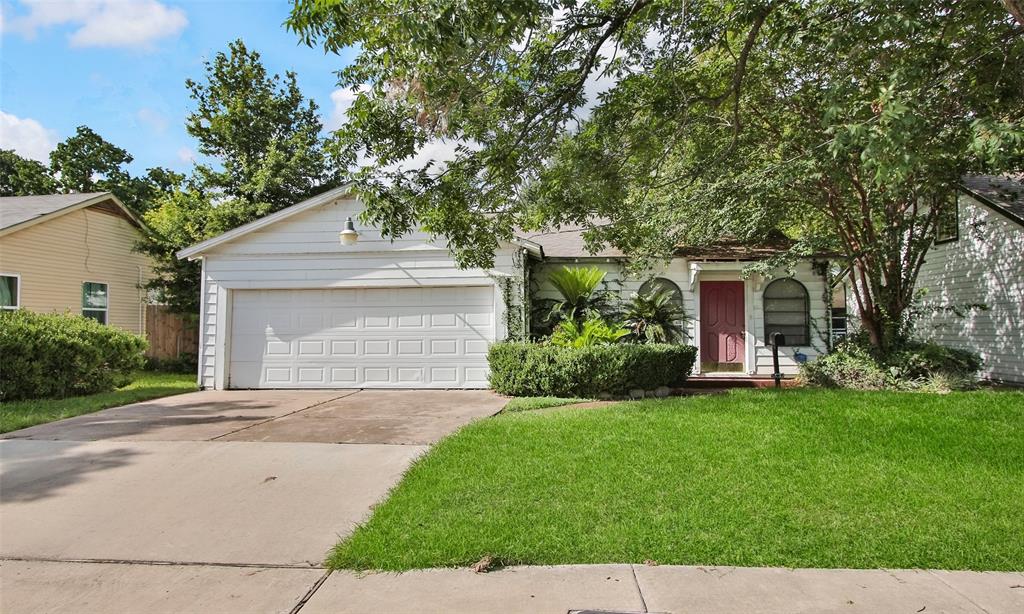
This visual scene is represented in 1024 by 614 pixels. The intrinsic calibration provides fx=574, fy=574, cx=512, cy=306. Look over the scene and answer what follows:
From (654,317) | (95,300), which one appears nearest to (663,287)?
(654,317)

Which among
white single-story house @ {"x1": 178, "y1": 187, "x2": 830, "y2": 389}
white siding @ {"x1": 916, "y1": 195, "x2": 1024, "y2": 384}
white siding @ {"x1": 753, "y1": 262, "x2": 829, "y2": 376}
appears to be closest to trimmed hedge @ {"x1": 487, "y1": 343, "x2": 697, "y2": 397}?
white single-story house @ {"x1": 178, "y1": 187, "x2": 830, "y2": 389}

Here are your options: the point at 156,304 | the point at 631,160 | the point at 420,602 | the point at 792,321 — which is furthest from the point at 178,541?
the point at 156,304

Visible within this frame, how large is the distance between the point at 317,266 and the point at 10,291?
8.64m

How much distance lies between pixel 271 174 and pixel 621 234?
1385cm

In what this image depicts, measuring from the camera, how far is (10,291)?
13797mm

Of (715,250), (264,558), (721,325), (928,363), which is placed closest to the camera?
(264,558)

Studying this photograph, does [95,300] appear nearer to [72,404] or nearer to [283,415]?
[72,404]

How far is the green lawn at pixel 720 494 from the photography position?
3408 millimetres

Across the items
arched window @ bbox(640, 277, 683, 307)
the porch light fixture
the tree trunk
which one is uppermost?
the tree trunk

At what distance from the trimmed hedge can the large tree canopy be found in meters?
1.92

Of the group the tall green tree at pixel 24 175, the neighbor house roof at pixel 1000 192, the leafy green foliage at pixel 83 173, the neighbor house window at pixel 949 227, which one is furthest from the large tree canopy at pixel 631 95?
the tall green tree at pixel 24 175

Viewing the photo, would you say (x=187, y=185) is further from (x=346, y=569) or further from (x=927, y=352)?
(x=927, y=352)

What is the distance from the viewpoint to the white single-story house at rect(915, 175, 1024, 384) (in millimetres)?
10867

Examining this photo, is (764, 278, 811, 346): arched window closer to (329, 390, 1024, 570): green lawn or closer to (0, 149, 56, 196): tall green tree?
(329, 390, 1024, 570): green lawn
